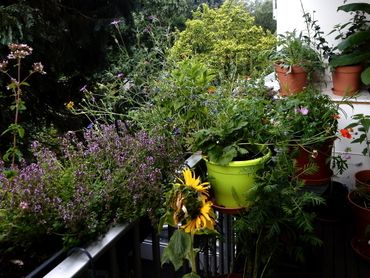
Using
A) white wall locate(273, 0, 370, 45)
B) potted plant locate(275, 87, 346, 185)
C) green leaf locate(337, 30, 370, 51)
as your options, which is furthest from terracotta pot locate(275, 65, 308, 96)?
potted plant locate(275, 87, 346, 185)

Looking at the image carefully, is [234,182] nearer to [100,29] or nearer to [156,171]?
[156,171]

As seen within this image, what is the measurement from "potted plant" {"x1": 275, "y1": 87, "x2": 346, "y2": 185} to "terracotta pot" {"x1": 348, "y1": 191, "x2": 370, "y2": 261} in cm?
42

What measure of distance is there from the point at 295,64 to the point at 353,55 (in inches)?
15.9

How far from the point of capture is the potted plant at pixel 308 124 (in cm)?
146

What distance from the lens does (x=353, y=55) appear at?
8.14 ft

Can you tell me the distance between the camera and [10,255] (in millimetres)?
872

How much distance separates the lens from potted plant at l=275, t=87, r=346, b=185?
146cm

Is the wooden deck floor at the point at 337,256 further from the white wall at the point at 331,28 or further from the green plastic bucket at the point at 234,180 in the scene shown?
the green plastic bucket at the point at 234,180

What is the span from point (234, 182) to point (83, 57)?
3.84 m

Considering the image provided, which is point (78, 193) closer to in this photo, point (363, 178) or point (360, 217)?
point (360, 217)

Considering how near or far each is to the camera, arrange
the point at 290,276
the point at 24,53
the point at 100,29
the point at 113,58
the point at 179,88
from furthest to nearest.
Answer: the point at 113,58 → the point at 100,29 → the point at 290,276 → the point at 179,88 → the point at 24,53

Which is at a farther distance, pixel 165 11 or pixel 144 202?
pixel 165 11

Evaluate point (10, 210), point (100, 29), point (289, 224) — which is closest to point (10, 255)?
point (10, 210)

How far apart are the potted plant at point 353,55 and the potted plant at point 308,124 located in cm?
67
